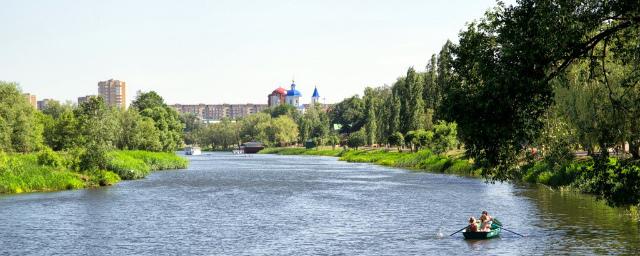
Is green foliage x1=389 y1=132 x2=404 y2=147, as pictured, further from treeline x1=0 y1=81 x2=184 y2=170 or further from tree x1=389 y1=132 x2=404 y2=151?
treeline x1=0 y1=81 x2=184 y2=170

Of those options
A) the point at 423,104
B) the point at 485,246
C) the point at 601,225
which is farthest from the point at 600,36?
the point at 423,104

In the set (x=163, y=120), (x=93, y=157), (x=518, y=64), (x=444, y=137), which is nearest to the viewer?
(x=518, y=64)

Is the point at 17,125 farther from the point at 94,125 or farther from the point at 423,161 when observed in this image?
the point at 423,161

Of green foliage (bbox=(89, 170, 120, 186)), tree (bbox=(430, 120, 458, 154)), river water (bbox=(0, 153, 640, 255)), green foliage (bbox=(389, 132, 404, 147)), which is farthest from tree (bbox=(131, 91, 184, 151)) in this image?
river water (bbox=(0, 153, 640, 255))

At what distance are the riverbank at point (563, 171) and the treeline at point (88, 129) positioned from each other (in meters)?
40.7

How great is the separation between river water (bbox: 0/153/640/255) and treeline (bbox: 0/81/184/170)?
801 cm

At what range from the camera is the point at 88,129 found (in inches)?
3204

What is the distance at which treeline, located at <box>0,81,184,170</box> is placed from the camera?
8256 cm

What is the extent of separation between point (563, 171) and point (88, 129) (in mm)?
50177

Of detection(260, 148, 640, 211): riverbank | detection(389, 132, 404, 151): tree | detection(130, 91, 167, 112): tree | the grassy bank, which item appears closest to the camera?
detection(260, 148, 640, 211): riverbank

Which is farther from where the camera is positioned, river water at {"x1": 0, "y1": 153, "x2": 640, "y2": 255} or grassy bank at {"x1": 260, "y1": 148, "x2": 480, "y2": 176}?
grassy bank at {"x1": 260, "y1": 148, "x2": 480, "y2": 176}

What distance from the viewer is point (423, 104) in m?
144

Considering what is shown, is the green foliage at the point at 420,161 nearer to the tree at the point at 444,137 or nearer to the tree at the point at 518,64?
the tree at the point at 444,137

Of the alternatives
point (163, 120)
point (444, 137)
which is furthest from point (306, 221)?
point (163, 120)
